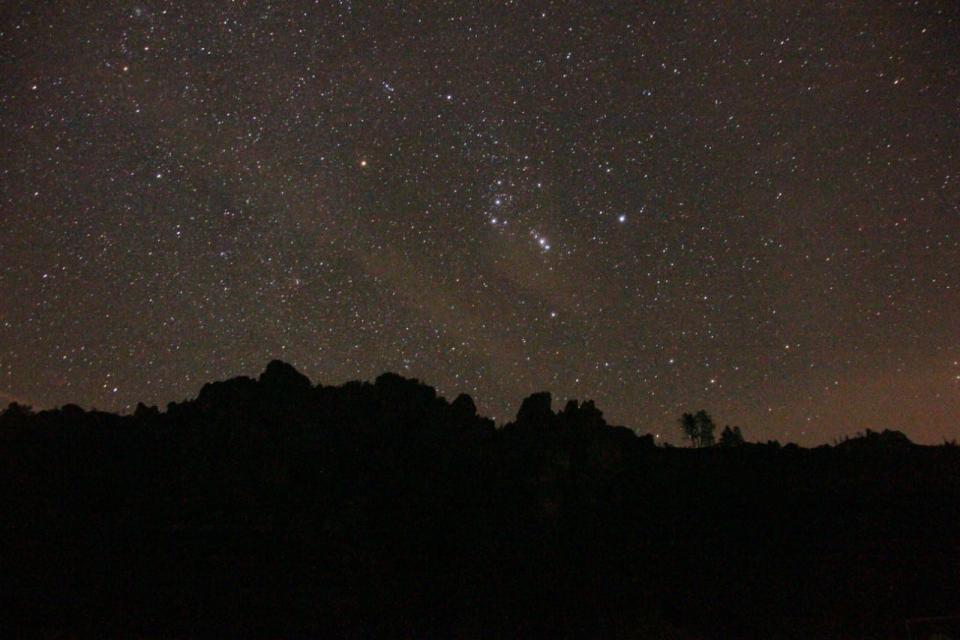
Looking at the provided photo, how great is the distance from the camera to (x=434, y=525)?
19109 mm

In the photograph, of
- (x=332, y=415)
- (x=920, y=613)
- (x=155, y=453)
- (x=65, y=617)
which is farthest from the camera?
(x=332, y=415)

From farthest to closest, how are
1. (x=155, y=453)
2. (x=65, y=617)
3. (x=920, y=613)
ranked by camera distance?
(x=155, y=453), (x=920, y=613), (x=65, y=617)

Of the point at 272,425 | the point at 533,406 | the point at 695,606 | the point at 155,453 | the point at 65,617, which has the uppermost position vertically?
the point at 533,406

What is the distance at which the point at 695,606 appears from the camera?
1778cm

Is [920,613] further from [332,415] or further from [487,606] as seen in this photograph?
[332,415]

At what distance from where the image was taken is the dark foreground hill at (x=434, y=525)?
16938 mm

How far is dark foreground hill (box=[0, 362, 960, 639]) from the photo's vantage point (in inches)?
667

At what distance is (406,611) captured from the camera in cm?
1730

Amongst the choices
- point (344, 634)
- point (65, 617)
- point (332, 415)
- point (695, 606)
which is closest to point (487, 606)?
point (344, 634)

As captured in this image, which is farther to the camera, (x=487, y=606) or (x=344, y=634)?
(x=487, y=606)

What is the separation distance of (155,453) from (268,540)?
485cm

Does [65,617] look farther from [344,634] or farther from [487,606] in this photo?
[487,606]

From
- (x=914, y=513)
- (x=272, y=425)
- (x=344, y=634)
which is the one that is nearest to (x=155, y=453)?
(x=272, y=425)

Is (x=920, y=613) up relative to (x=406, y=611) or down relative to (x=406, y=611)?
up
